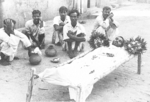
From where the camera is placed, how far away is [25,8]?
7805 mm

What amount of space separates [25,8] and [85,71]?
4391mm

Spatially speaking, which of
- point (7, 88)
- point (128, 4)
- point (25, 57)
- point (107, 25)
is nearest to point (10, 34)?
point (25, 57)

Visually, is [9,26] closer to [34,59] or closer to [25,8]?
[34,59]

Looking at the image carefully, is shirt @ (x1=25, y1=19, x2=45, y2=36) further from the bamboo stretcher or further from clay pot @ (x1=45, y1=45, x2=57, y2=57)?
the bamboo stretcher

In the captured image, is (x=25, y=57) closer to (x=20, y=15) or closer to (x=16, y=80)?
(x=16, y=80)

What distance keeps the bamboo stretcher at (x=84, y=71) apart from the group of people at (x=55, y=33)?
130 cm

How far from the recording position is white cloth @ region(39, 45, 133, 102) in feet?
12.0

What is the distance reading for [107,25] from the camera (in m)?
6.64

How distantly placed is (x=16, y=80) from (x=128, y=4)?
9.36 metres

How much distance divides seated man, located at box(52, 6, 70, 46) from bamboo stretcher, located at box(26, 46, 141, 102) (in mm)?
1908

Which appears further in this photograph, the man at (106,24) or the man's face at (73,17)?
the man at (106,24)

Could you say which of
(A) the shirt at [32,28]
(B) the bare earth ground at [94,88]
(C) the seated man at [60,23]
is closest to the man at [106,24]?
(C) the seated man at [60,23]

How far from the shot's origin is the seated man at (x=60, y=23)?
6.54 m

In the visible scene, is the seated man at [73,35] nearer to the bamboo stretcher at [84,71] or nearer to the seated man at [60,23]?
the seated man at [60,23]
